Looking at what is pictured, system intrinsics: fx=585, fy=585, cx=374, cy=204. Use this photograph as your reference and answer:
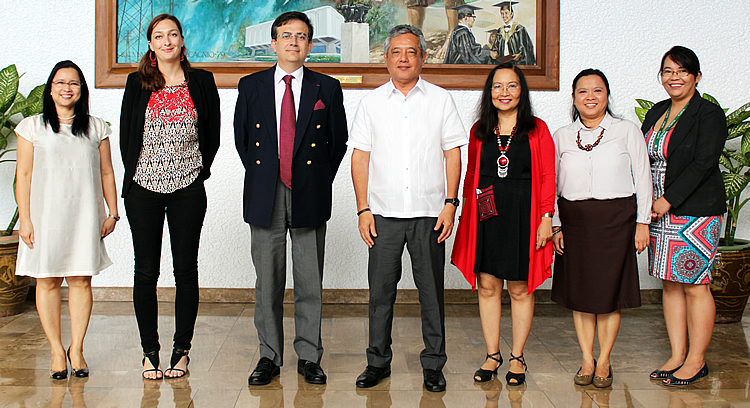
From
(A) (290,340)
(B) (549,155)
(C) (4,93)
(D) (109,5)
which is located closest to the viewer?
(B) (549,155)

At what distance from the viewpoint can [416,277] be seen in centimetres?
253

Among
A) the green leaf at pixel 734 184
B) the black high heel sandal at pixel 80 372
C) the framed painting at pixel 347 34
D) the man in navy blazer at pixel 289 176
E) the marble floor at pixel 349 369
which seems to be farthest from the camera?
the framed painting at pixel 347 34

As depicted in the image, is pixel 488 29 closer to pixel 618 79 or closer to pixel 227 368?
pixel 618 79

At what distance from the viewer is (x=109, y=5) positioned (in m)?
3.78

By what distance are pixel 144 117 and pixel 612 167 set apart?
75.9 inches

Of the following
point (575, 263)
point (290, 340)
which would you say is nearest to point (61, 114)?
point (290, 340)

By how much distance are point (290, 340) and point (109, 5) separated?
2.46 meters

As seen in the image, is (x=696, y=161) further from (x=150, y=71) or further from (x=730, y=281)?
(x=150, y=71)

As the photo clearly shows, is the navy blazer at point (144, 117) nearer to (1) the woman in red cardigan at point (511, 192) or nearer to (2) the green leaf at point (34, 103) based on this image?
(1) the woman in red cardigan at point (511, 192)

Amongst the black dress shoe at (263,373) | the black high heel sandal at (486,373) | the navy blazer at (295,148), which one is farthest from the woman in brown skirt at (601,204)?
the black dress shoe at (263,373)

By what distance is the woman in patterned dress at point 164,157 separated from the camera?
2424 mm

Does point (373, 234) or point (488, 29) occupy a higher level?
point (488, 29)

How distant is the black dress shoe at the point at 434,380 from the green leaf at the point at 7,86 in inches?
114

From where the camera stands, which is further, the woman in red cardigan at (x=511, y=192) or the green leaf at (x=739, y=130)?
the green leaf at (x=739, y=130)
